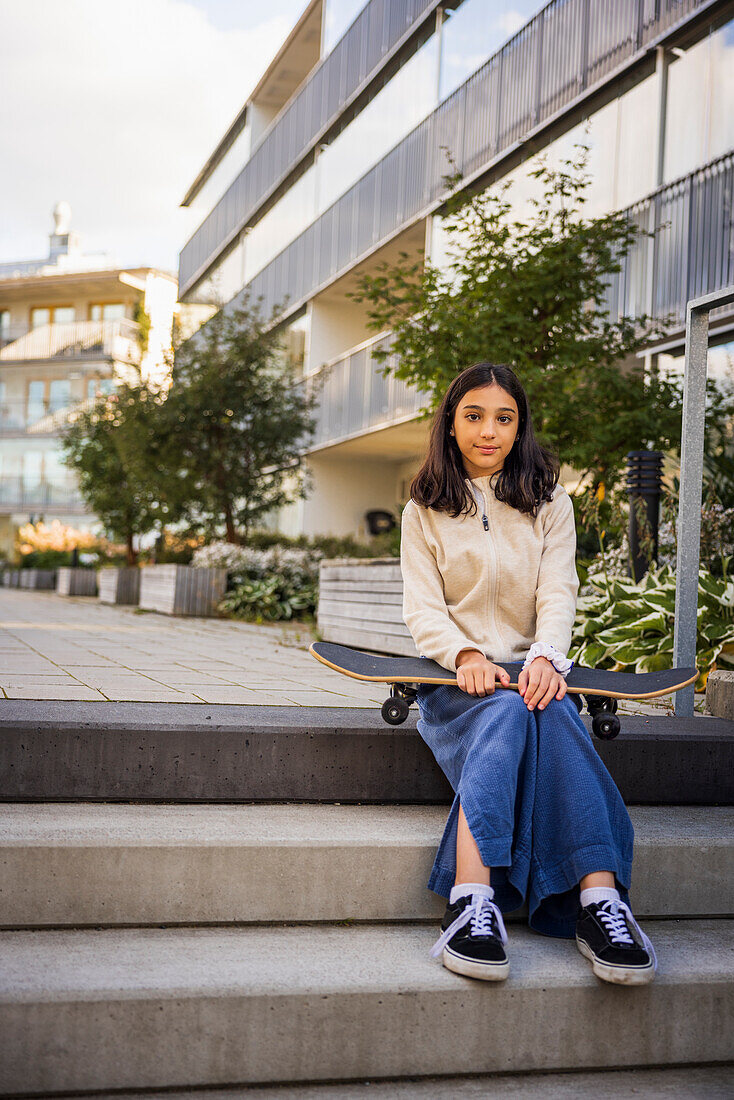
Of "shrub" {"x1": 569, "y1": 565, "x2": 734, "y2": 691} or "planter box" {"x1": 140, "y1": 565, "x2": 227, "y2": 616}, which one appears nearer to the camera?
"shrub" {"x1": 569, "y1": 565, "x2": 734, "y2": 691}

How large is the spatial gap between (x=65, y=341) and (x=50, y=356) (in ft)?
2.63

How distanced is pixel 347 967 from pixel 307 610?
8199 millimetres

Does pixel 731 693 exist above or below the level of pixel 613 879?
above

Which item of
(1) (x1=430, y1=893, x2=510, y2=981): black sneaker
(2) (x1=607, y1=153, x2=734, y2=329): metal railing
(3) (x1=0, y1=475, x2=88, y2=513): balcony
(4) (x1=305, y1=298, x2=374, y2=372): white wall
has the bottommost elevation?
(1) (x1=430, y1=893, x2=510, y2=981): black sneaker

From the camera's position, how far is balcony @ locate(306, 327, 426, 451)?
535 inches

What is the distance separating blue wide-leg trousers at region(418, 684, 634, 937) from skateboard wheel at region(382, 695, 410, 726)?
0.21m

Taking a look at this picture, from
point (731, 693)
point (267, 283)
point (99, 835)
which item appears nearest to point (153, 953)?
point (99, 835)

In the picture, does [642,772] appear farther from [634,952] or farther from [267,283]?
[267,283]

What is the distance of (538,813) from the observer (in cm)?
225

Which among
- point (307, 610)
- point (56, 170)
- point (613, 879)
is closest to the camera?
point (613, 879)

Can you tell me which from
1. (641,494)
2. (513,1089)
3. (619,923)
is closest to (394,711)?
(619,923)

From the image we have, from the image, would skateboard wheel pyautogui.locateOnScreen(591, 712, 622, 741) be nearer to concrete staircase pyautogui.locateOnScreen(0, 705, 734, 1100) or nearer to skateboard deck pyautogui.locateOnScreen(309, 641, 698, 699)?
skateboard deck pyautogui.locateOnScreen(309, 641, 698, 699)

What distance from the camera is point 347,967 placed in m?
2.07

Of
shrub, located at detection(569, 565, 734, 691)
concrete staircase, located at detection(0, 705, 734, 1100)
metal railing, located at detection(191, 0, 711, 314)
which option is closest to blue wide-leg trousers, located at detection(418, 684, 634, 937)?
concrete staircase, located at detection(0, 705, 734, 1100)
